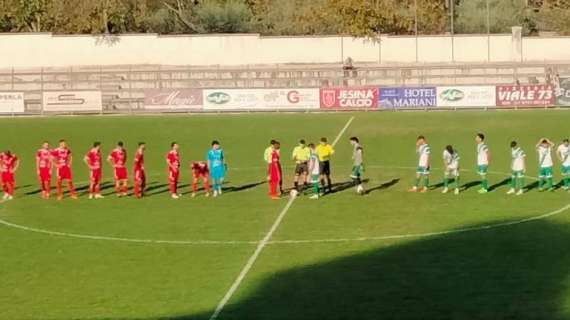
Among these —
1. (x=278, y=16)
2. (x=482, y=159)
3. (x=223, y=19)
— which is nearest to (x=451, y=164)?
(x=482, y=159)

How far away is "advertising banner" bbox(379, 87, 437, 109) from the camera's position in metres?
59.0

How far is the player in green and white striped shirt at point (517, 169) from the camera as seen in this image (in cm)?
3148

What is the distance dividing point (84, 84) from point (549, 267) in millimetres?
52955

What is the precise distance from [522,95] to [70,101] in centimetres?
2424

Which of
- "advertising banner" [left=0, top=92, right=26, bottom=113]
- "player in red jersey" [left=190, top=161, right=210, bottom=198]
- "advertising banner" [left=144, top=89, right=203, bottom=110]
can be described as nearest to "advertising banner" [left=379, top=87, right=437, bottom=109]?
"advertising banner" [left=144, top=89, right=203, bottom=110]

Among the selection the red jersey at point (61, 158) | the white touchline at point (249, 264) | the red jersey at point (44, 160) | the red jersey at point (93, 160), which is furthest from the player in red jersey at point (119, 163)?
the white touchline at point (249, 264)

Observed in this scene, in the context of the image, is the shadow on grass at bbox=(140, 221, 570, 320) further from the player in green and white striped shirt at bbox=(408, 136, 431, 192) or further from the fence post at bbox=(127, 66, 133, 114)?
the fence post at bbox=(127, 66, 133, 114)

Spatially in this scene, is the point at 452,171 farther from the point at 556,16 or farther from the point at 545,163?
the point at 556,16

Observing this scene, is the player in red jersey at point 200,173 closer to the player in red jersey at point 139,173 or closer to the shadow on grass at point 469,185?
the player in red jersey at point 139,173

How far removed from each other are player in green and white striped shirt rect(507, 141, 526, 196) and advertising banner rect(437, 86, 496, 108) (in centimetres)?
2601

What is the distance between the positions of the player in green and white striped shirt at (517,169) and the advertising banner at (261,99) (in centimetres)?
2747

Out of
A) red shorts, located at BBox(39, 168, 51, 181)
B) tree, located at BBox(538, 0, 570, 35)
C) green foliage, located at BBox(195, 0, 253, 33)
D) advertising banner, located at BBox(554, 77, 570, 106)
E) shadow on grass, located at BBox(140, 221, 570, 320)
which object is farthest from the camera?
green foliage, located at BBox(195, 0, 253, 33)

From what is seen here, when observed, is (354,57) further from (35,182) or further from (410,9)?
(35,182)

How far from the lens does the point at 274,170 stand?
31.9 metres
